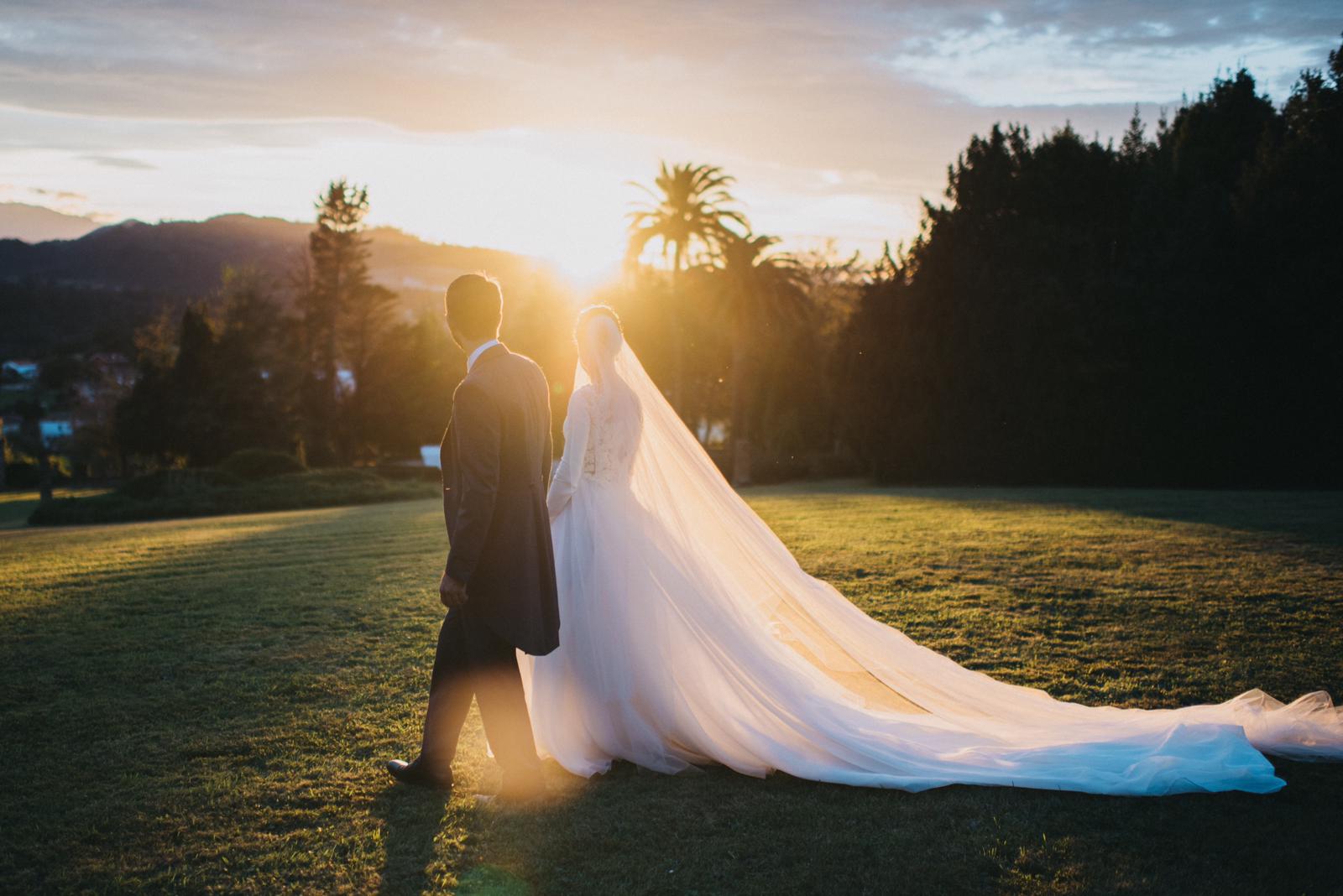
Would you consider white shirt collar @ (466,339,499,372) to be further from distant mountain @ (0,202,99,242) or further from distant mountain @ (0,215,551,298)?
distant mountain @ (0,202,99,242)

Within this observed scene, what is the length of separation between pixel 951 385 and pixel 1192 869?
89.6ft

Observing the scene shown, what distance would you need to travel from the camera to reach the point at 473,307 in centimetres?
456

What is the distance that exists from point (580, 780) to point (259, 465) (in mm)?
34657

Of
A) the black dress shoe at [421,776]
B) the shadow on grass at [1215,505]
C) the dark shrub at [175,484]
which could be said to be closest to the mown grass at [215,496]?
the dark shrub at [175,484]

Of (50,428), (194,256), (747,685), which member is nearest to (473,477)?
(747,685)

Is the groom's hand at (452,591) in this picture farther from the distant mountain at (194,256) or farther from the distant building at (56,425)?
the distant mountain at (194,256)

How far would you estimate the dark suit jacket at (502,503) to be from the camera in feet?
14.3

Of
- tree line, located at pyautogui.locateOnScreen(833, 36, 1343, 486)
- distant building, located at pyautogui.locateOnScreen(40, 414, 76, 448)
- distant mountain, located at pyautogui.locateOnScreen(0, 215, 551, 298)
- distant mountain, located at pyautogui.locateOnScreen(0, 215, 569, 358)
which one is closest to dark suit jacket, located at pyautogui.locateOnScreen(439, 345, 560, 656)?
tree line, located at pyautogui.locateOnScreen(833, 36, 1343, 486)

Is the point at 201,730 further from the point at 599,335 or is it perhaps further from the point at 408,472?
the point at 408,472

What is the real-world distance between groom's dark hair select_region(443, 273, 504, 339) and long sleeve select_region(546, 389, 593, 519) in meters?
0.77

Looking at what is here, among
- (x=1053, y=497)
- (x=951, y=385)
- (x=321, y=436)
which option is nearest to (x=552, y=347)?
(x=321, y=436)

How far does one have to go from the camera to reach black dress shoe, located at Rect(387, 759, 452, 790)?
4598mm

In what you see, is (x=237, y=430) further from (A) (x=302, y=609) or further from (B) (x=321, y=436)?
(A) (x=302, y=609)

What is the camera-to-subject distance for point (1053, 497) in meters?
20.2
